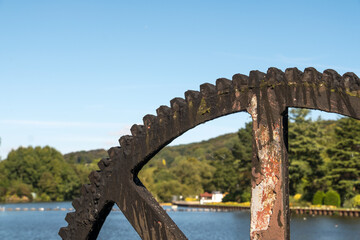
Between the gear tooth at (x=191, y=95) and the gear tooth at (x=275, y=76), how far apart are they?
73cm

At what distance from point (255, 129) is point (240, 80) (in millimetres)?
456

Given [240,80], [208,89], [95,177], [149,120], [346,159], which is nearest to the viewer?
[240,80]

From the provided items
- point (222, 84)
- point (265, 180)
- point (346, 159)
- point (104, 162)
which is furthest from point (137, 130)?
point (346, 159)

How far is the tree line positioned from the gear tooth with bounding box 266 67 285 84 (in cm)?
5149

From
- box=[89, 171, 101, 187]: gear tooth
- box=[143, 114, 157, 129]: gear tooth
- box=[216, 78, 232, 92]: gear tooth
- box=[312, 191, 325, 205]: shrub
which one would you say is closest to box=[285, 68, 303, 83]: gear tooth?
box=[216, 78, 232, 92]: gear tooth

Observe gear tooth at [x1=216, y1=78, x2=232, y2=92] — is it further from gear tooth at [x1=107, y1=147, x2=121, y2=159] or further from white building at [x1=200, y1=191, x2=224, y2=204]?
white building at [x1=200, y1=191, x2=224, y2=204]

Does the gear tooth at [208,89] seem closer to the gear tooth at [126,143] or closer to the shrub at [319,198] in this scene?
the gear tooth at [126,143]

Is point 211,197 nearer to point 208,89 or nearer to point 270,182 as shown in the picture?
point 208,89

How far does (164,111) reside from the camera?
524cm

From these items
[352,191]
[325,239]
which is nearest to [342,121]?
[352,191]

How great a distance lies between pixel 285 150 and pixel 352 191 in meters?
54.5

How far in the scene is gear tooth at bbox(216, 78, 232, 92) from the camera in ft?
15.7

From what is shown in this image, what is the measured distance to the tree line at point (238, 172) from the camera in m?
55.5

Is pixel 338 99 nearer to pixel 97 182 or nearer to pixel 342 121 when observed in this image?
pixel 97 182
